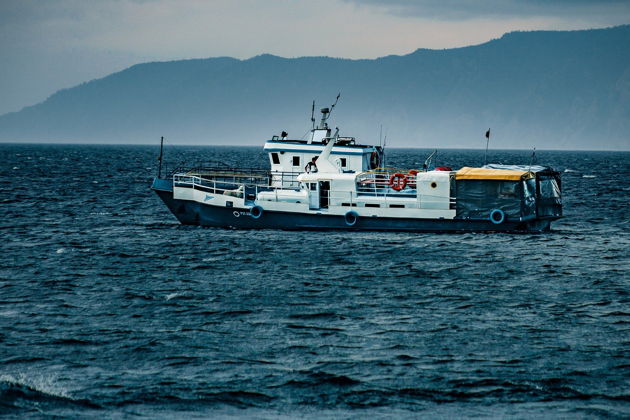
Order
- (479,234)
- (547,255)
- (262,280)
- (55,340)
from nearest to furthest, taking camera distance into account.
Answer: (55,340) → (262,280) → (547,255) → (479,234)

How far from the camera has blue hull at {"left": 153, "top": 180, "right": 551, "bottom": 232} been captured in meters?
46.5

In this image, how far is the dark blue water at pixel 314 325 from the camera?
20.0 meters

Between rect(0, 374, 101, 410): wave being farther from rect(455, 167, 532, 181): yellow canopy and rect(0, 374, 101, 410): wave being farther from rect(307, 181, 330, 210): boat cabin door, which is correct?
Result: rect(455, 167, 532, 181): yellow canopy

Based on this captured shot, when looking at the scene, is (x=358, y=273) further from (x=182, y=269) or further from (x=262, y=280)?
(x=182, y=269)

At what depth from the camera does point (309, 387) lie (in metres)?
A: 20.7

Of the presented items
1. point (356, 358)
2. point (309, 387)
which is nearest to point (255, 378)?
point (309, 387)

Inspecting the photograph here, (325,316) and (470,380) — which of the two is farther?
(325,316)

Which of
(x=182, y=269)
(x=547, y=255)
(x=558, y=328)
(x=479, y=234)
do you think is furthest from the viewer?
(x=479, y=234)

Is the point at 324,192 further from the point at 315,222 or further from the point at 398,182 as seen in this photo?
the point at 398,182

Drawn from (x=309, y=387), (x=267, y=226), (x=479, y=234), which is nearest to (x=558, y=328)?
(x=309, y=387)

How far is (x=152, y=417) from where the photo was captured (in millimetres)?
18609

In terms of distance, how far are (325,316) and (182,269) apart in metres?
→ 11.1

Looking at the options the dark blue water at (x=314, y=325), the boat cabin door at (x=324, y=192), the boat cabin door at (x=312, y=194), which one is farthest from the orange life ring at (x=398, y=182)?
the boat cabin door at (x=312, y=194)

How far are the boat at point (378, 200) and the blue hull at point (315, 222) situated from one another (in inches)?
2.3
